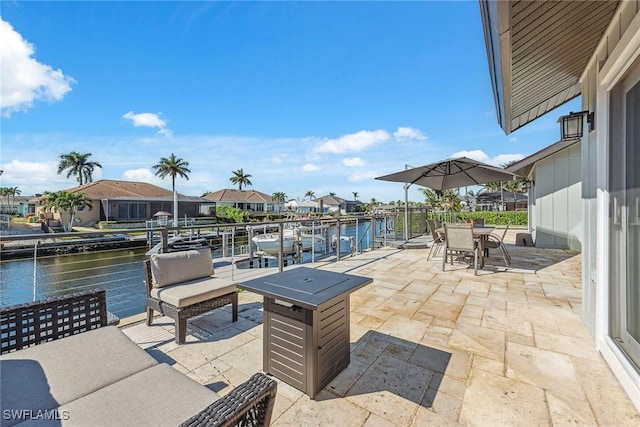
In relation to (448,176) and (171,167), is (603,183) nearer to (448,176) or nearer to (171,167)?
(448,176)

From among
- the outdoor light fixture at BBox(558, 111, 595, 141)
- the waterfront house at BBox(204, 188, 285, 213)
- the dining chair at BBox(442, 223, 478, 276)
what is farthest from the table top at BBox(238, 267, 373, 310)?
the waterfront house at BBox(204, 188, 285, 213)

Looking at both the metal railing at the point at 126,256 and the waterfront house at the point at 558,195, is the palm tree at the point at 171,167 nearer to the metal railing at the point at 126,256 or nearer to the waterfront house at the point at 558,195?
the metal railing at the point at 126,256

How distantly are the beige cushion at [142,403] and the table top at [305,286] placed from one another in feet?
2.20

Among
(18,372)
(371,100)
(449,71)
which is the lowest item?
(18,372)

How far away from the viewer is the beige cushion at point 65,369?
117cm

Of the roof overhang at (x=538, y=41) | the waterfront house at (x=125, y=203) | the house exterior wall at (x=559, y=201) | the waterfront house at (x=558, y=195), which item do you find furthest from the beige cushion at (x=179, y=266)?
the waterfront house at (x=125, y=203)

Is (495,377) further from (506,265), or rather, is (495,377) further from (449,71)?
(449,71)

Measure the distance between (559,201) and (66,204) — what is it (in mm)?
28869

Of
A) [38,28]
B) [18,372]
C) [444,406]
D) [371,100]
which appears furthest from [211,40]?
[444,406]

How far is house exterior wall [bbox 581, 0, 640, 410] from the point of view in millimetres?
1837

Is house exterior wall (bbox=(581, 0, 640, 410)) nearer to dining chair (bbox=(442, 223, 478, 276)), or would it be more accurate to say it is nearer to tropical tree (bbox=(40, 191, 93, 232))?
dining chair (bbox=(442, 223, 478, 276))

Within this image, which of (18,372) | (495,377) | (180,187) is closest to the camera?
(18,372)

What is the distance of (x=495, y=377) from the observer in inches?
78.5

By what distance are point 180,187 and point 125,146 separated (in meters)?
9.25
